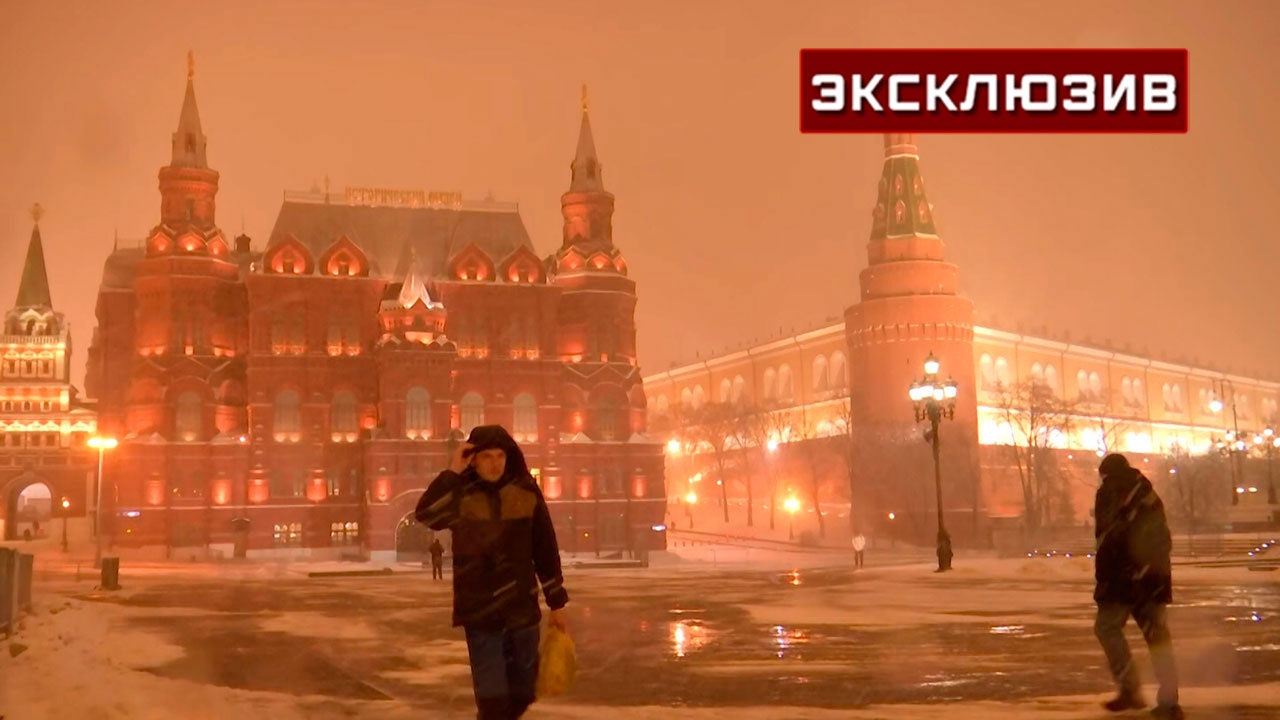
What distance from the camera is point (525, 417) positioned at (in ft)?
245

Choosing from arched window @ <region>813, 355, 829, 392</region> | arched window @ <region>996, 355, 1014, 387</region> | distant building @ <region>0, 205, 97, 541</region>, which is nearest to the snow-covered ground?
distant building @ <region>0, 205, 97, 541</region>

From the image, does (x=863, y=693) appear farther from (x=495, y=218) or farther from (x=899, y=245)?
(x=899, y=245)

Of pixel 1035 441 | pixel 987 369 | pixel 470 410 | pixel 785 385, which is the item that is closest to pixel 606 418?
pixel 470 410

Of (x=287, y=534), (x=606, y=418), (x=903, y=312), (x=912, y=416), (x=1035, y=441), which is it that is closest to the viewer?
(x=287, y=534)

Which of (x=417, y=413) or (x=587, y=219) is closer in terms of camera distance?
(x=417, y=413)

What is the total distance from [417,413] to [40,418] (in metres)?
51.7

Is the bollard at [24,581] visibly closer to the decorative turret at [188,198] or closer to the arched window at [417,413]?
the arched window at [417,413]

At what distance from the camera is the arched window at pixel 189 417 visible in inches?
2751

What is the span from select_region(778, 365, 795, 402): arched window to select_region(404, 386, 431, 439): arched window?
61871mm

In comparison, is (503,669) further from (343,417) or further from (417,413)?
(343,417)

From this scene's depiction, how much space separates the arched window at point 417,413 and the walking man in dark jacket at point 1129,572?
6165cm

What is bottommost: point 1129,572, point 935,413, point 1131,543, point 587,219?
point 1129,572

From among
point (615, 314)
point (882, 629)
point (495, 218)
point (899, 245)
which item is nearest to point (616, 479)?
point (615, 314)

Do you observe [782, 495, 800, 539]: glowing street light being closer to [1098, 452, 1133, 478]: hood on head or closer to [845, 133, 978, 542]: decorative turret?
[845, 133, 978, 542]: decorative turret
